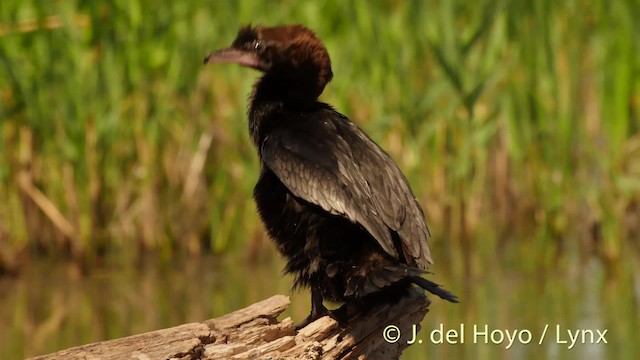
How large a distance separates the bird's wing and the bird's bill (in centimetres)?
27

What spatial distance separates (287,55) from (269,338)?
98 centimetres

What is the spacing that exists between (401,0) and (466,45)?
3.33 ft

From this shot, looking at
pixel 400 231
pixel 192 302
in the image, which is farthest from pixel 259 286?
pixel 400 231

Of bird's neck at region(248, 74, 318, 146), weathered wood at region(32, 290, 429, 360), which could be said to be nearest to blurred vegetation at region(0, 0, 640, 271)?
bird's neck at region(248, 74, 318, 146)

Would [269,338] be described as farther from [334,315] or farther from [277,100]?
[277,100]

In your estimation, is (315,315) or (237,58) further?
(237,58)

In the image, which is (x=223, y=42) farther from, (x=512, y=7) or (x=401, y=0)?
(x=512, y=7)

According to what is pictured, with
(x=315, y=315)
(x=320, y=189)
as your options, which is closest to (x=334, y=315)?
(x=315, y=315)

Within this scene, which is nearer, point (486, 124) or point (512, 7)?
point (512, 7)

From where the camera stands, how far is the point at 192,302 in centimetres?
674

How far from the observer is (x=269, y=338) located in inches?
145

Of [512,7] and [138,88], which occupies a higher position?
[138,88]

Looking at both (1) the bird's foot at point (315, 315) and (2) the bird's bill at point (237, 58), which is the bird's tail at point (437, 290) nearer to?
(1) the bird's foot at point (315, 315)

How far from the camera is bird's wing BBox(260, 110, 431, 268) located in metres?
3.65
